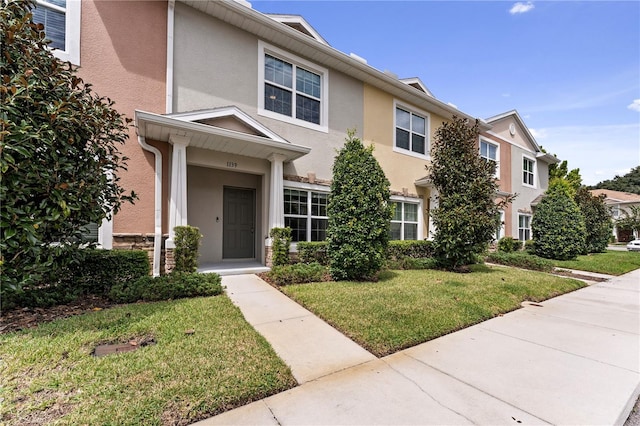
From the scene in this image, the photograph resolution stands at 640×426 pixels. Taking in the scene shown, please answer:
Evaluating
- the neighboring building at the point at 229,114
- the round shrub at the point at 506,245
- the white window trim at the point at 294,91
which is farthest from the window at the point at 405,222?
the round shrub at the point at 506,245

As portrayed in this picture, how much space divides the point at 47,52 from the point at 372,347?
602 centimetres

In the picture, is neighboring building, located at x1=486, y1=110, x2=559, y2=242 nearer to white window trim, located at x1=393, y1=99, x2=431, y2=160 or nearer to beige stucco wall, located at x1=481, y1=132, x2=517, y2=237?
beige stucco wall, located at x1=481, y1=132, x2=517, y2=237

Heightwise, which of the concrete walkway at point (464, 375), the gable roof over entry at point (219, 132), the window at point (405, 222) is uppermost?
the gable roof over entry at point (219, 132)

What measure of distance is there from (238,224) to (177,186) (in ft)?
9.66

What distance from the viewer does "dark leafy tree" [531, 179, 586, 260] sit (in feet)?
41.0

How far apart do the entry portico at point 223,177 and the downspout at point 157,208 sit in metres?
0.05

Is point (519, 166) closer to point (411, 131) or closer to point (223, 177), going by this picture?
point (411, 131)

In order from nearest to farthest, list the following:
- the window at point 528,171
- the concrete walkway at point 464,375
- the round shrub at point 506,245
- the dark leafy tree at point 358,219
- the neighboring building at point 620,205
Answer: the concrete walkway at point 464,375 → the dark leafy tree at point 358,219 → the round shrub at point 506,245 → the window at point 528,171 → the neighboring building at point 620,205

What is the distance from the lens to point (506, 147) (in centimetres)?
1641

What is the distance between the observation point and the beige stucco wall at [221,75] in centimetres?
707

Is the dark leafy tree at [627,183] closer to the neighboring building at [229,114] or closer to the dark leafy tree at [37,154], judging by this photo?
the neighboring building at [229,114]

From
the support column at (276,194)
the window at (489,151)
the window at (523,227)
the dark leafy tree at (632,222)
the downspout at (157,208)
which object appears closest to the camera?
the downspout at (157,208)

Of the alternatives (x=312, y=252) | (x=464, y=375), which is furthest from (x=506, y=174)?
(x=464, y=375)

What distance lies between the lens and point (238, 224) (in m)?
9.11
